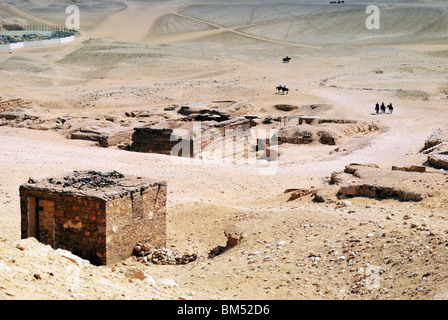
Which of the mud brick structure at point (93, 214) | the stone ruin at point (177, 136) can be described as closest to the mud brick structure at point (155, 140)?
the stone ruin at point (177, 136)

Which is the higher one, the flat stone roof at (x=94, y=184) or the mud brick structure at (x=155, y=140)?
the flat stone roof at (x=94, y=184)

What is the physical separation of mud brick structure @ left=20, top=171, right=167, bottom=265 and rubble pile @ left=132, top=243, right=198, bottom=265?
0.42ft

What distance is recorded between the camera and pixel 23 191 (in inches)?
Result: 378

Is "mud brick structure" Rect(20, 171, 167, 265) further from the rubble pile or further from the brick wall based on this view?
the rubble pile

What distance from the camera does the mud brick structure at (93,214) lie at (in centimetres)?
906

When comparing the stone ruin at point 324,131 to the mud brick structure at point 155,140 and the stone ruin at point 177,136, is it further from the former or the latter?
the mud brick structure at point 155,140

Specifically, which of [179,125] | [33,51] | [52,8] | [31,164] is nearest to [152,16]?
[52,8]

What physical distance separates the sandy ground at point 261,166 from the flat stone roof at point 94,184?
1216 millimetres

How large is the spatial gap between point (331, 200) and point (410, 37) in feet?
174

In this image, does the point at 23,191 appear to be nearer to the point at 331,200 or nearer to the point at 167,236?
the point at 167,236

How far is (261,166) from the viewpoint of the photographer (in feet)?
60.5

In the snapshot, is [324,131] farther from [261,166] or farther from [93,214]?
[93,214]

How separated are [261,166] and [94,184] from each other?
943 cm
